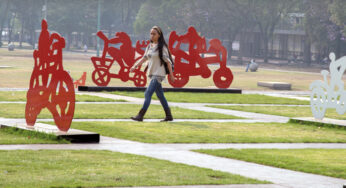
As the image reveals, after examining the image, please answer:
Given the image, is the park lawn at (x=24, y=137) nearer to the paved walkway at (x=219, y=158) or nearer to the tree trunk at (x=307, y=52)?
the paved walkway at (x=219, y=158)

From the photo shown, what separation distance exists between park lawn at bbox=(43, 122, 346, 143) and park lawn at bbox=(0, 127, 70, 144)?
55.1 inches

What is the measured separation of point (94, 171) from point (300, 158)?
347 cm

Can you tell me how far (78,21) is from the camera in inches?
4190

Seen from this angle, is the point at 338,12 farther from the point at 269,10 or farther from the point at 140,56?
the point at 140,56

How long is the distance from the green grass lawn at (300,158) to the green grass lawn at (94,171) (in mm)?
1299

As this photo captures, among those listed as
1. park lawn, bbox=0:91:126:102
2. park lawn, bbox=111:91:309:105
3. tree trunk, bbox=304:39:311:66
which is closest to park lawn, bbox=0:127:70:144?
park lawn, bbox=0:91:126:102

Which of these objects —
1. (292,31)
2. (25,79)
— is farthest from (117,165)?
(292,31)

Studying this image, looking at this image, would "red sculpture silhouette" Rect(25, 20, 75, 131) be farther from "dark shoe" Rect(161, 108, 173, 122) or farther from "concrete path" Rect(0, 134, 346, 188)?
"dark shoe" Rect(161, 108, 173, 122)

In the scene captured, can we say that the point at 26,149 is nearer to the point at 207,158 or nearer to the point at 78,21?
the point at 207,158

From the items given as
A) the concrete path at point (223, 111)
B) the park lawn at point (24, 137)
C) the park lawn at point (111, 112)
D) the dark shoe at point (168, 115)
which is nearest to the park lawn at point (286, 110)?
the concrete path at point (223, 111)

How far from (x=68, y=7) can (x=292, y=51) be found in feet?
103

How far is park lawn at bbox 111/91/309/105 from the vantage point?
80.2 ft

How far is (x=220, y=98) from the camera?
2566 centimetres

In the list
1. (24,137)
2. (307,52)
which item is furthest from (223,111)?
(307,52)
